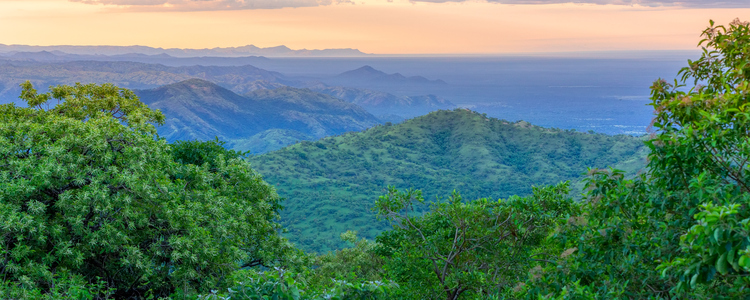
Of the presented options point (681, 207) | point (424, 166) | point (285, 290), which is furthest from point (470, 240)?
point (424, 166)

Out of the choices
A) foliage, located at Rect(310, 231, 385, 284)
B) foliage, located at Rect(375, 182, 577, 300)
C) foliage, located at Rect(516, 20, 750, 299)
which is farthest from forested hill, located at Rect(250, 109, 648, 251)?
foliage, located at Rect(516, 20, 750, 299)

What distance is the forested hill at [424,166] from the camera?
13225 cm

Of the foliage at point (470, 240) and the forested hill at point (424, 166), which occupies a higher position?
the foliage at point (470, 240)

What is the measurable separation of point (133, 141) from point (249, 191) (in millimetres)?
6250

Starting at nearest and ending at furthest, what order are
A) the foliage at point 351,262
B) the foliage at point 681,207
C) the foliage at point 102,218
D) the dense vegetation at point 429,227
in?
the foliage at point 681,207
the dense vegetation at point 429,227
the foliage at point 102,218
the foliage at point 351,262

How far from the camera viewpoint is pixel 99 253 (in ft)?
40.8

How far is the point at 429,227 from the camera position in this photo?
535 inches

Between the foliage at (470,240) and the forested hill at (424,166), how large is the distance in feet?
340

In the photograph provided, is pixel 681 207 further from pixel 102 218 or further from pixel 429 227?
pixel 102 218

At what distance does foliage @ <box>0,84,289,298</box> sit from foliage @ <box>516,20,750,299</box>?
936 centimetres

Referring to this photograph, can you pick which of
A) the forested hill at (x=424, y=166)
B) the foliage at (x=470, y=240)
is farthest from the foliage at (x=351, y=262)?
the forested hill at (x=424, y=166)

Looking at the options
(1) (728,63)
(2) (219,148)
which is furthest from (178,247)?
(1) (728,63)

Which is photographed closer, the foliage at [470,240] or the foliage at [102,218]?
the foliage at [102,218]

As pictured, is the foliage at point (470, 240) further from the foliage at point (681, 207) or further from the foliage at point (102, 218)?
the foliage at point (102, 218)
